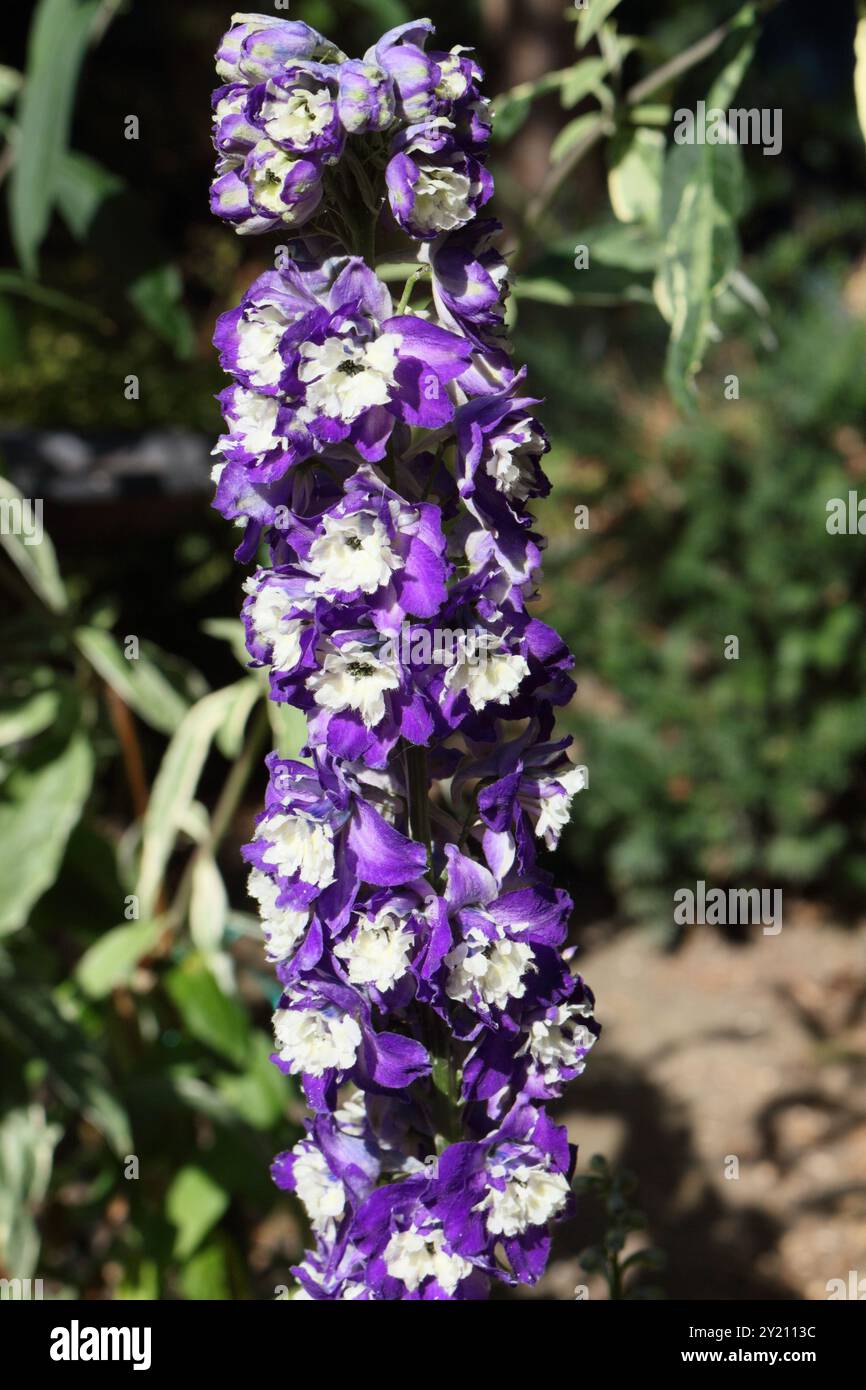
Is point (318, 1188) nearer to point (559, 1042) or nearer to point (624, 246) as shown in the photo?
point (559, 1042)

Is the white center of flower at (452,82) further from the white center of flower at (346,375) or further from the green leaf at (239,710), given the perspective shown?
the green leaf at (239,710)

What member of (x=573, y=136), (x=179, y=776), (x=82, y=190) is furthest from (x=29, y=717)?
(x=573, y=136)

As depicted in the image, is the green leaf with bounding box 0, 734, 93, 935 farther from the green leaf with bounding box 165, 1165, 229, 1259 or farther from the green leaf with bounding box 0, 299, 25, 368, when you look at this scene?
the green leaf with bounding box 0, 299, 25, 368

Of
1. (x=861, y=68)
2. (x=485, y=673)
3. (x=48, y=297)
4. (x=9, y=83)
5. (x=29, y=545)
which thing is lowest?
(x=485, y=673)

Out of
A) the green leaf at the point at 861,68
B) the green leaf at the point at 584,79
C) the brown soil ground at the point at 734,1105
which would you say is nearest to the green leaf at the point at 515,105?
the green leaf at the point at 584,79
